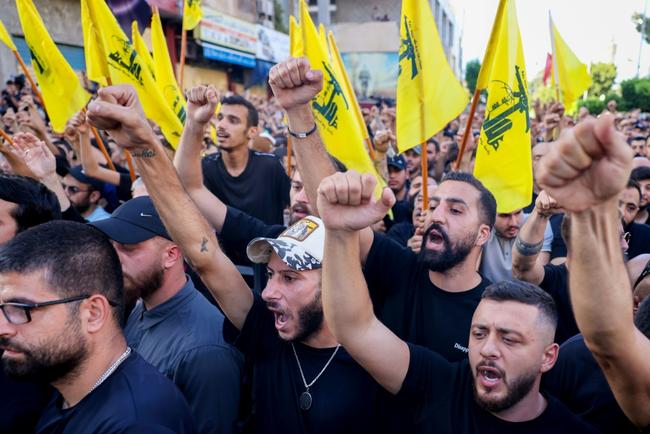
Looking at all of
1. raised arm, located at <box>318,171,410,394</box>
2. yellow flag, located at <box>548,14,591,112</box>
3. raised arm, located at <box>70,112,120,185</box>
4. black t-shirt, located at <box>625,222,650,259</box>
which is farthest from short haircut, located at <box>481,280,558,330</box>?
yellow flag, located at <box>548,14,591,112</box>

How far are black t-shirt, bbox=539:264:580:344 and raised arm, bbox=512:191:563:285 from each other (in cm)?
13

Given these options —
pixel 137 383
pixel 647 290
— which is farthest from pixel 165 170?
pixel 647 290

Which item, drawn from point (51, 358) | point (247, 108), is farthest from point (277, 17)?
point (51, 358)

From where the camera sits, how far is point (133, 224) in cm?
257

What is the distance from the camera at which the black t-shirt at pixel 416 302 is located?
8.63 feet

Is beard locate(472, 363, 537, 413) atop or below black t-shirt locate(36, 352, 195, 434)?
below

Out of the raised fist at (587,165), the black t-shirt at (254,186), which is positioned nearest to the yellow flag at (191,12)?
the black t-shirt at (254,186)

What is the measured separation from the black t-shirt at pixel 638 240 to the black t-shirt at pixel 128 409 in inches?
146

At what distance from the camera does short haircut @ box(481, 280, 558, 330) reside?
2.25 metres

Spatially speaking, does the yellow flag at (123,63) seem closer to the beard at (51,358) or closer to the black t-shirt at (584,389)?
the beard at (51,358)

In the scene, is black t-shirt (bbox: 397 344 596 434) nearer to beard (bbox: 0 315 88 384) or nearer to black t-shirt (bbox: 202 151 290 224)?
beard (bbox: 0 315 88 384)

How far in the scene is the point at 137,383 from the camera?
1.82 metres

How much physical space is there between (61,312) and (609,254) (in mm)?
1635

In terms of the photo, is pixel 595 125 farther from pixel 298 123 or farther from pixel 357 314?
pixel 298 123
